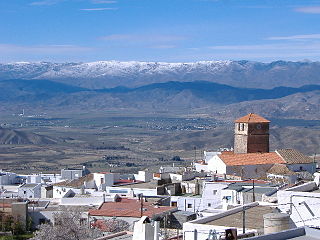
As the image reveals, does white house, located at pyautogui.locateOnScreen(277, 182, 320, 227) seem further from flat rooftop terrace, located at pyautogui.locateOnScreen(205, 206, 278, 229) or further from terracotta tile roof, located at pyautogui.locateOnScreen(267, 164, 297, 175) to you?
terracotta tile roof, located at pyautogui.locateOnScreen(267, 164, 297, 175)

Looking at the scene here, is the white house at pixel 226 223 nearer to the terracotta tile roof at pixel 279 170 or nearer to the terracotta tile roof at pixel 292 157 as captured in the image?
the terracotta tile roof at pixel 279 170

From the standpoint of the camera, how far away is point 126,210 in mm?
30312

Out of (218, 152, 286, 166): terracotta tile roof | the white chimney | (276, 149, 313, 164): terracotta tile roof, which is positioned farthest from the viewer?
(276, 149, 313, 164): terracotta tile roof

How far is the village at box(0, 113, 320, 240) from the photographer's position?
17.2 meters

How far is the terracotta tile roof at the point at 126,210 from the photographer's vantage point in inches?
1153

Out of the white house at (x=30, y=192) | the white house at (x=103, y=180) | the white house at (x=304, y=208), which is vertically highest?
the white house at (x=304, y=208)

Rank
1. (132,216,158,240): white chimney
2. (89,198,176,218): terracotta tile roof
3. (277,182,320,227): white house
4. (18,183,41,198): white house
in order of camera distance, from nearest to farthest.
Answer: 1. (132,216,158,240): white chimney
2. (277,182,320,227): white house
3. (89,198,176,218): terracotta tile roof
4. (18,183,41,198): white house

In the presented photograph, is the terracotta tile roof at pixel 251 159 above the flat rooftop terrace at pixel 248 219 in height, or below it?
below

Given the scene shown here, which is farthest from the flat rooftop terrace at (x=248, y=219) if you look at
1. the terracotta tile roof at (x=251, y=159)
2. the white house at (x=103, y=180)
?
the terracotta tile roof at (x=251, y=159)

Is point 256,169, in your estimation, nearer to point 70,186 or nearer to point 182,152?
point 70,186

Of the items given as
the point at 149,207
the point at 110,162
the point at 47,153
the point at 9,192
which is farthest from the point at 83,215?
the point at 47,153

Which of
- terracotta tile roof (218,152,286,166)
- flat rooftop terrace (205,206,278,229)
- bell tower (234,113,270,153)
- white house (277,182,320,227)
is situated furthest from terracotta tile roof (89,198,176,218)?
bell tower (234,113,270,153)

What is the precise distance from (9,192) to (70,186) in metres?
5.21

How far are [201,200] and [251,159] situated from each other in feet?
39.2
